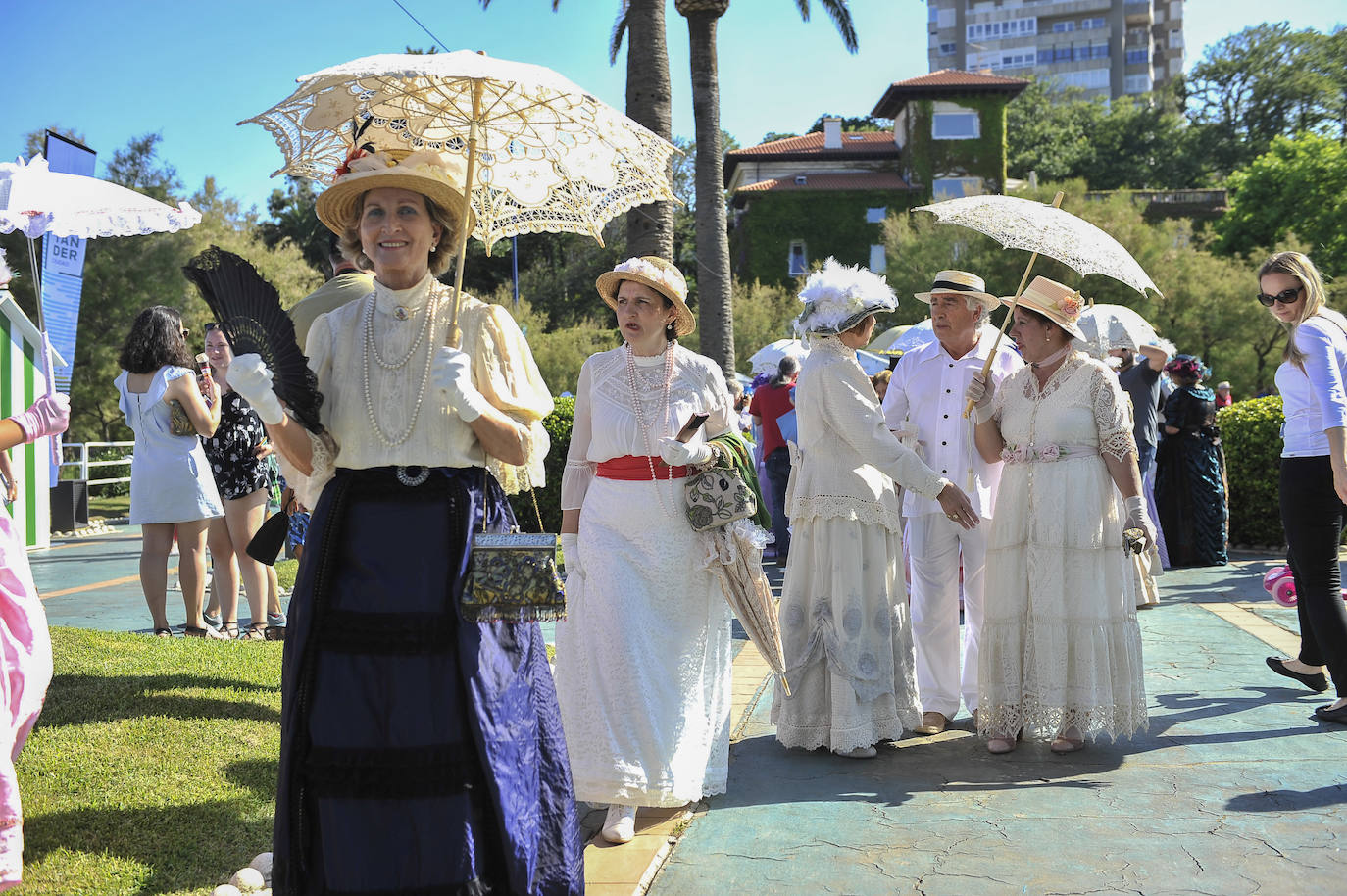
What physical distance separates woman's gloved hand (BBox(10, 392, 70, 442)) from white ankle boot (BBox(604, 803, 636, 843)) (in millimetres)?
2383

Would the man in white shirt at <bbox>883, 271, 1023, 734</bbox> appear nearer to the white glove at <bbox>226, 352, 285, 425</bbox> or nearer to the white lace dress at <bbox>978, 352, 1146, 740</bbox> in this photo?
the white lace dress at <bbox>978, 352, 1146, 740</bbox>

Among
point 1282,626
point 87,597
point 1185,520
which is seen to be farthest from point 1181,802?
point 87,597

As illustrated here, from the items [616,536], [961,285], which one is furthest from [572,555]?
[961,285]

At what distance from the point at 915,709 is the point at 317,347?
3.46 meters

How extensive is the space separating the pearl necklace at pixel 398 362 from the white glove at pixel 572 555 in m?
1.58

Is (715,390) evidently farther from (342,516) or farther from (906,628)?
(342,516)

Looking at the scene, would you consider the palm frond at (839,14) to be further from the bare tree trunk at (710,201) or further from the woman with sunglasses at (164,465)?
the woman with sunglasses at (164,465)

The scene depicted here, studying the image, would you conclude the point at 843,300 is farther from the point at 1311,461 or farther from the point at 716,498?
the point at 1311,461

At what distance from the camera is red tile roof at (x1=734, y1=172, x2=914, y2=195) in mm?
50031

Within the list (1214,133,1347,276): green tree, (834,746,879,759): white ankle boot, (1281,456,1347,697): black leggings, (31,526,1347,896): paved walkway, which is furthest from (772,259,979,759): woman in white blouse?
(1214,133,1347,276): green tree

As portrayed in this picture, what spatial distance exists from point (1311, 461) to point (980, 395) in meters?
1.64

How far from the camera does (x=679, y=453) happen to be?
14.3 ft

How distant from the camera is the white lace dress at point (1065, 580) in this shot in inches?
204

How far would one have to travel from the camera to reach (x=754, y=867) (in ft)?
12.9
